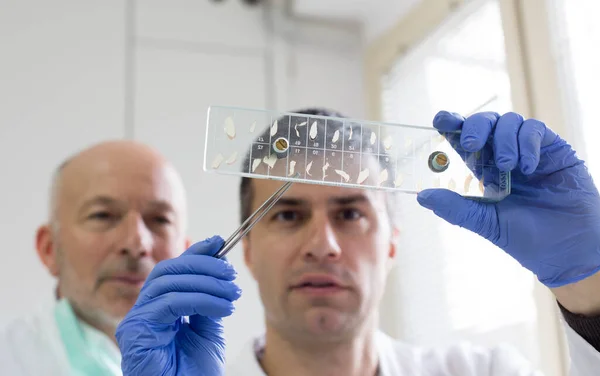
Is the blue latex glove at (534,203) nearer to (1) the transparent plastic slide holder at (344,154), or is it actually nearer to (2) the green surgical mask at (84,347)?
(1) the transparent plastic slide holder at (344,154)

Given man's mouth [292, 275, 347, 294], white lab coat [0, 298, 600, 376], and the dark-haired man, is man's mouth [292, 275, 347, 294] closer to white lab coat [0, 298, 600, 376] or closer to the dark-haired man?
the dark-haired man

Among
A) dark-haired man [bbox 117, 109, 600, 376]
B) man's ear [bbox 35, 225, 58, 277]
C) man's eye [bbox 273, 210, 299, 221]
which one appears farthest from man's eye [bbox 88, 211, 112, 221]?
man's eye [bbox 273, 210, 299, 221]

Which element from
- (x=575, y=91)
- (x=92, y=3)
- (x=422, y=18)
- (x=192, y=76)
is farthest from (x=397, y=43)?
(x=92, y=3)

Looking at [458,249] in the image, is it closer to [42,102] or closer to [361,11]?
[361,11]

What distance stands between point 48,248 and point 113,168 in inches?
13.3

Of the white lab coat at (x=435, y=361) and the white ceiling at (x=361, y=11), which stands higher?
the white ceiling at (x=361, y=11)

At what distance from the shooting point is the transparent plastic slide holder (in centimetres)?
114

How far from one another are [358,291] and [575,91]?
0.71m

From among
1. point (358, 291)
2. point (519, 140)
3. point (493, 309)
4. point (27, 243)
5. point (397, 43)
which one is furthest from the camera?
point (397, 43)

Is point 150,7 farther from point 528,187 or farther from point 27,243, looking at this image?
point 528,187

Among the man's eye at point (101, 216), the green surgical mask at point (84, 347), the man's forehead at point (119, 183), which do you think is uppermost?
the man's forehead at point (119, 183)

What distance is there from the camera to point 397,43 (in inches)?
95.8

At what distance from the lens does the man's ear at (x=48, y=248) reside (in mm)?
1812

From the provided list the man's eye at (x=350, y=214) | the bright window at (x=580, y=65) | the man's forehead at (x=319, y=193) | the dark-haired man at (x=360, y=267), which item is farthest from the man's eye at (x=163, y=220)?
the bright window at (x=580, y=65)
